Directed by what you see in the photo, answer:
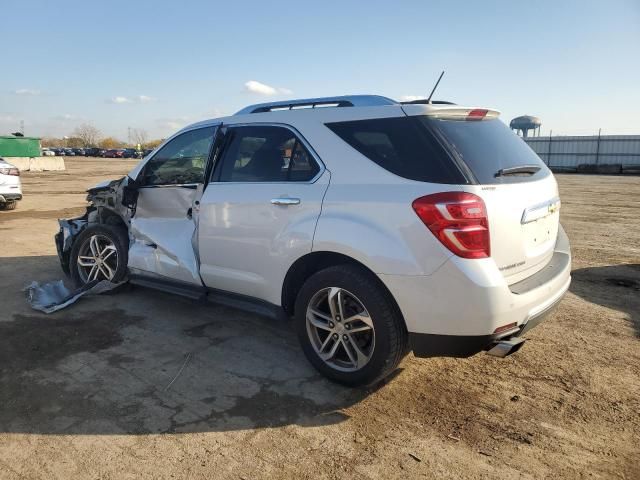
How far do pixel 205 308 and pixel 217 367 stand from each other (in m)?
1.39

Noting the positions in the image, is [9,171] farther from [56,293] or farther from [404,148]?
[404,148]

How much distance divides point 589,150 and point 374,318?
4452 centimetres

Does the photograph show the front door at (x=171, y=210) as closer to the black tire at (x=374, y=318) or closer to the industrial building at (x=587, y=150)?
the black tire at (x=374, y=318)

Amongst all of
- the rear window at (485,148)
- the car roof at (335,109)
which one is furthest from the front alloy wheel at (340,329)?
the car roof at (335,109)

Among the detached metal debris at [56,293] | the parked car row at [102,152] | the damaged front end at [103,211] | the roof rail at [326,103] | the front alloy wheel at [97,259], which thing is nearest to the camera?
the roof rail at [326,103]

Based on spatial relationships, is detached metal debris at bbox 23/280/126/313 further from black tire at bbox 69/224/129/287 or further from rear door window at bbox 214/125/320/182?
rear door window at bbox 214/125/320/182

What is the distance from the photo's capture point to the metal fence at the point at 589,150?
39.3 meters

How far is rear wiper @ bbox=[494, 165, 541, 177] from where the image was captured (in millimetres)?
3037

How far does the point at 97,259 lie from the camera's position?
17.3ft

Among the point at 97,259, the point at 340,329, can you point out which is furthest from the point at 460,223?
the point at 97,259

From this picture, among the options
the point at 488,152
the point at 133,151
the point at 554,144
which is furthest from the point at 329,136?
the point at 133,151

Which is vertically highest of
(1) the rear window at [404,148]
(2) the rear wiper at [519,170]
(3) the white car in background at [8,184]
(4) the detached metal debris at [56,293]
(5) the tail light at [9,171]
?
(1) the rear window at [404,148]

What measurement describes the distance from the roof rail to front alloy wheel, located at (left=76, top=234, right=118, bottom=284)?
2211 mm

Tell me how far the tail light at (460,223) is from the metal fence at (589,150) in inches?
1589
